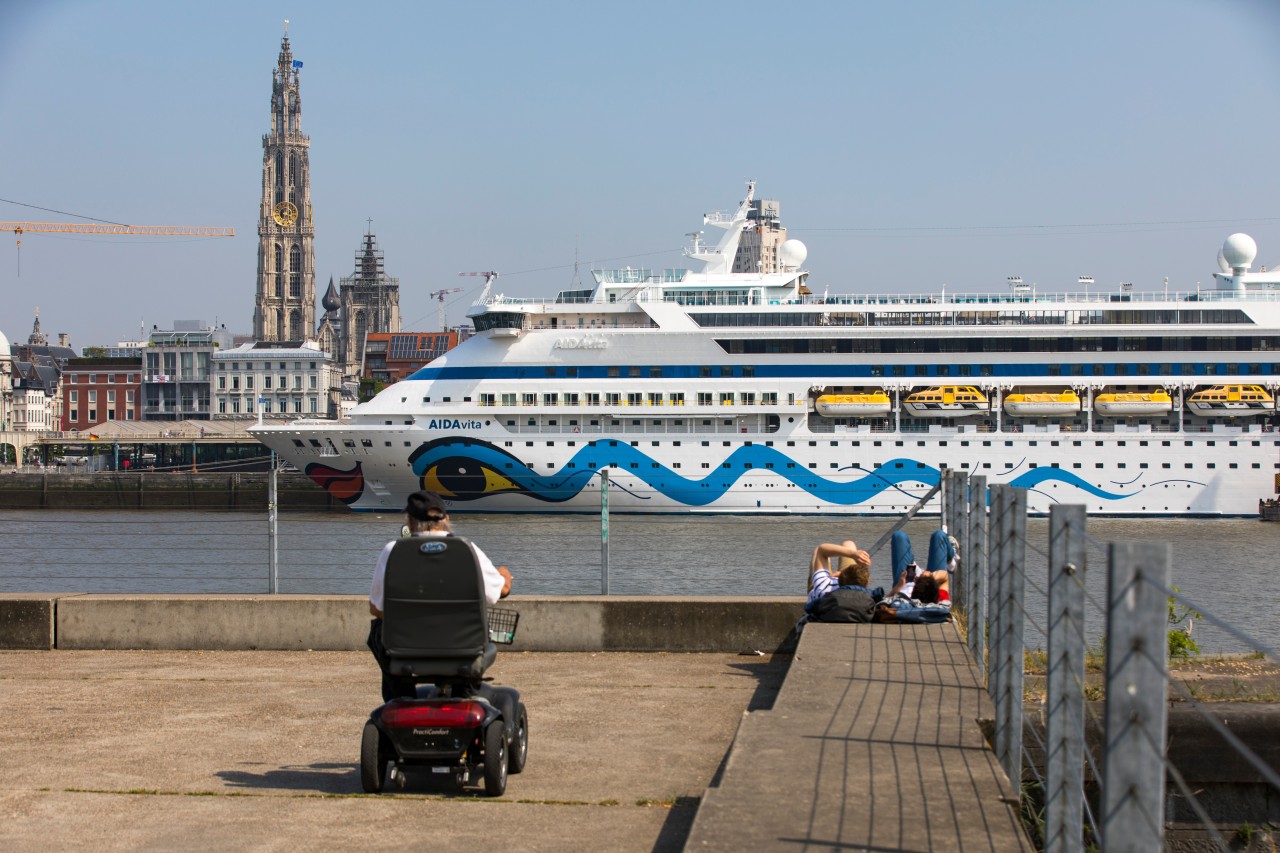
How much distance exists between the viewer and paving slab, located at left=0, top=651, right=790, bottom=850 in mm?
3488

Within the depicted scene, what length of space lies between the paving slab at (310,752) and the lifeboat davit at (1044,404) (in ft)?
86.4

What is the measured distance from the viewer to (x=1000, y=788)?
3.22 meters

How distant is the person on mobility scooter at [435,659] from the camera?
148 inches

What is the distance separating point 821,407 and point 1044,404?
16.1 ft

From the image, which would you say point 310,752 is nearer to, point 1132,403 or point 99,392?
point 1132,403

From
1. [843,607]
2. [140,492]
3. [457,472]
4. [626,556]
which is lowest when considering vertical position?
[140,492]

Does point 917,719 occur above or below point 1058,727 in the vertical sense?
below

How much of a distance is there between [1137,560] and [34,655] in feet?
19.1

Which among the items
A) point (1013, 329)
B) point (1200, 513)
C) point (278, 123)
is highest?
point (278, 123)

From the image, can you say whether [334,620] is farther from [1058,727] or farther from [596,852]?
[1058,727]

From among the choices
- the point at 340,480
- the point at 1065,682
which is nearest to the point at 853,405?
the point at 340,480

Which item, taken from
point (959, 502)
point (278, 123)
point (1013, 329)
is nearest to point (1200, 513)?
point (1013, 329)

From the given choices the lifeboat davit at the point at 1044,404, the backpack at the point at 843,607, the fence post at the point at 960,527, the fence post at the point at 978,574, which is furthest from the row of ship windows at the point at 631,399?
the fence post at the point at 978,574

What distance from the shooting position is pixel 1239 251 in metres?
34.2
